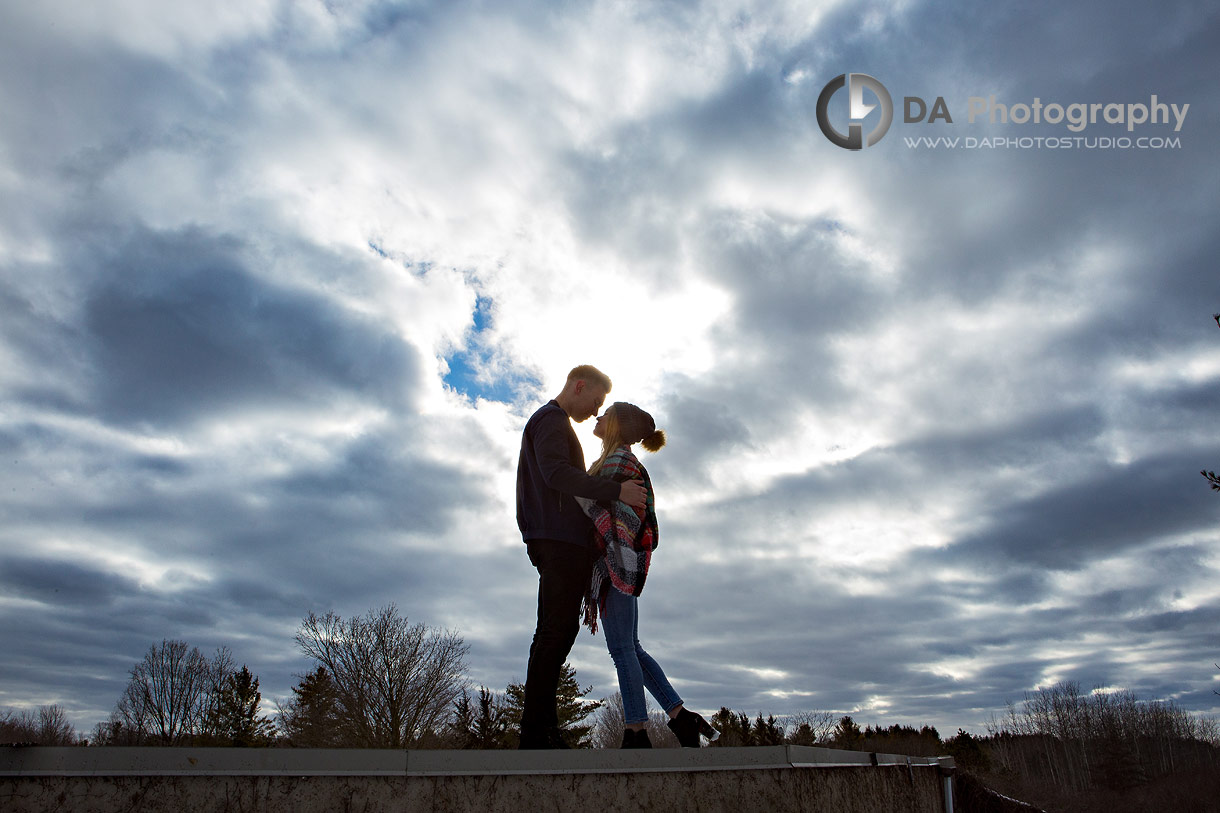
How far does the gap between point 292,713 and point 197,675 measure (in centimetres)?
1240

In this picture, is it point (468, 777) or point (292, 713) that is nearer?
point (468, 777)

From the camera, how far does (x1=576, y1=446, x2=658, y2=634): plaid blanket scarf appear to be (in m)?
4.24

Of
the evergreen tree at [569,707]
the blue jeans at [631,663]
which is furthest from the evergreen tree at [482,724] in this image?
the blue jeans at [631,663]

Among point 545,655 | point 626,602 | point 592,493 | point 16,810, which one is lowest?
point 16,810

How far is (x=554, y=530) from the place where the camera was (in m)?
4.14

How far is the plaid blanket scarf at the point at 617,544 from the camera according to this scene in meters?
4.24

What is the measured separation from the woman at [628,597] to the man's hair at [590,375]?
0.42 m

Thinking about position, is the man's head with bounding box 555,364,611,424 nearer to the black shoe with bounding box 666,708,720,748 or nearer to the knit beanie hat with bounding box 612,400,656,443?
the knit beanie hat with bounding box 612,400,656,443

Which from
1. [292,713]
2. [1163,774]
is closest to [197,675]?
[292,713]

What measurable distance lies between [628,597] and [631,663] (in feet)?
1.15

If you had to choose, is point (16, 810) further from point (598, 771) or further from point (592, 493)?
point (592, 493)

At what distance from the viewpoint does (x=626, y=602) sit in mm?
4234

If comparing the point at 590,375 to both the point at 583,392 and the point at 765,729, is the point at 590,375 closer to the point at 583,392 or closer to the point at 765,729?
the point at 583,392

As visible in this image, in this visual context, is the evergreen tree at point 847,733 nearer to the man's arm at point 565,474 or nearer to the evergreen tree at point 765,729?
the evergreen tree at point 765,729
